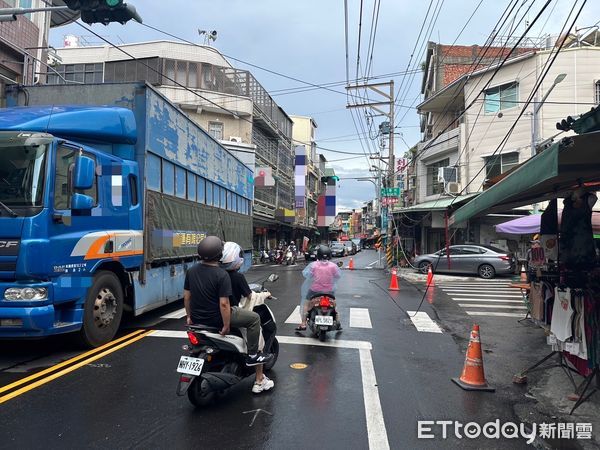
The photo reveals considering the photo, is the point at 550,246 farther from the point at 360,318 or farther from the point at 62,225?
the point at 62,225

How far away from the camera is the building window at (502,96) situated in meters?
22.6

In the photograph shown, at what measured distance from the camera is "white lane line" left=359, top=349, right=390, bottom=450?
3.75 meters

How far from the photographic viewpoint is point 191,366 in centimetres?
Result: 418

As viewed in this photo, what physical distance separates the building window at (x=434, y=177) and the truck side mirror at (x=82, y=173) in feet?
79.7

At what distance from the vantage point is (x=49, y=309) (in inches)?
217

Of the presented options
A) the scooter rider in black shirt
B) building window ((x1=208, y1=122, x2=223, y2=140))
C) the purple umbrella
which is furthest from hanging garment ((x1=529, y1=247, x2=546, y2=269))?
building window ((x1=208, y1=122, x2=223, y2=140))

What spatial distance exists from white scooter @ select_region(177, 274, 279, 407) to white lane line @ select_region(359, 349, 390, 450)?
1.36 metres

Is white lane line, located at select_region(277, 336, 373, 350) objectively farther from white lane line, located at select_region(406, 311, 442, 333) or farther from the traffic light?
the traffic light

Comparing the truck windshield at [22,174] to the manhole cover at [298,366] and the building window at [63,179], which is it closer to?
the building window at [63,179]

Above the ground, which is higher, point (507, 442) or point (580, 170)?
point (580, 170)

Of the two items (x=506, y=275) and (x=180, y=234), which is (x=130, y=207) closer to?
(x=180, y=234)

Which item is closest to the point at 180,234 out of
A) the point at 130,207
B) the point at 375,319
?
the point at 130,207

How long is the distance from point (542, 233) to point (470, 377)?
2637mm

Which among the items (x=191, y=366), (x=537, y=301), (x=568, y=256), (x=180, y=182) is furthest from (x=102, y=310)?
(x=568, y=256)
